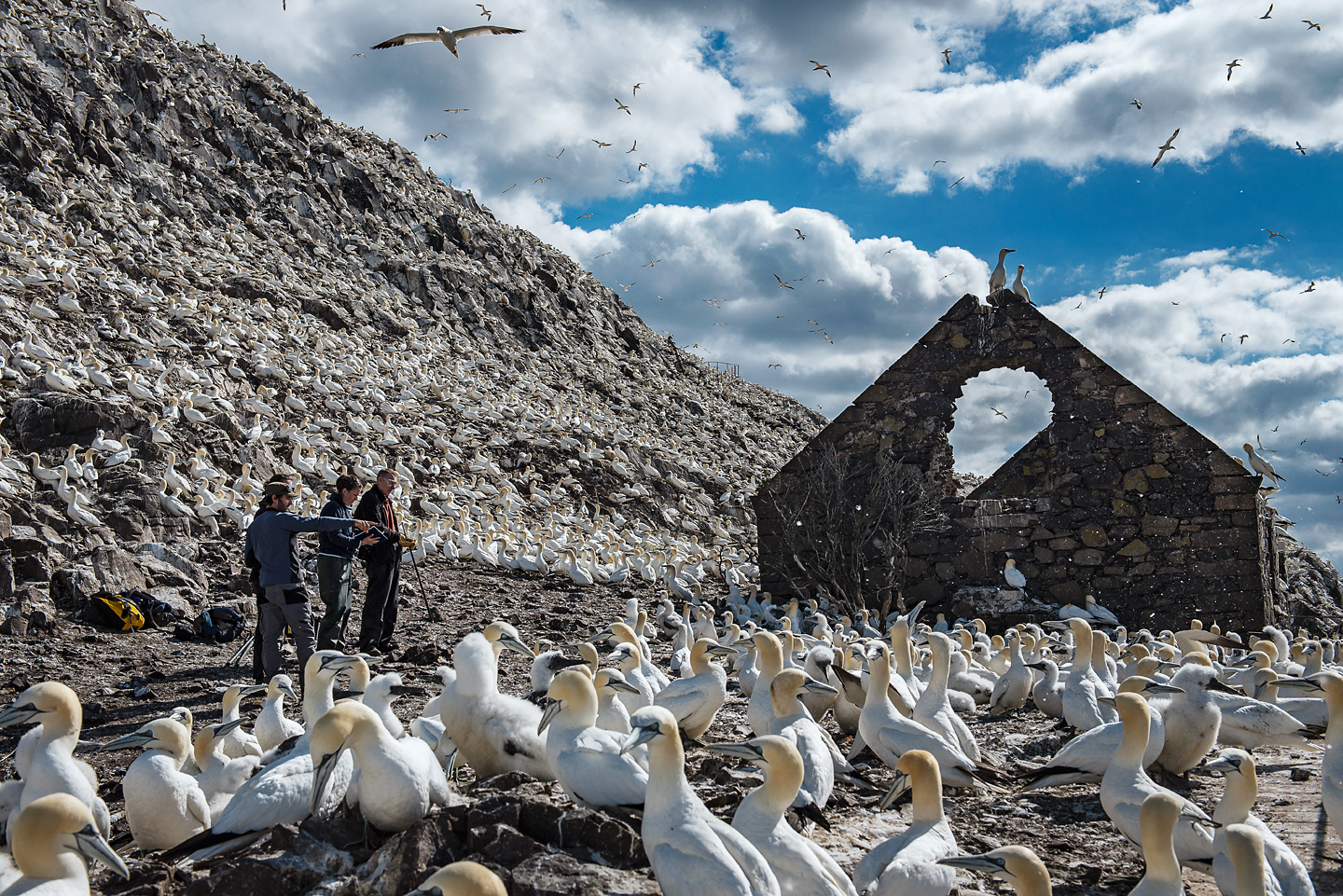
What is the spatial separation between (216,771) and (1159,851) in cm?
423

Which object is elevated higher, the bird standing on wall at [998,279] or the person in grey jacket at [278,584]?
the bird standing on wall at [998,279]

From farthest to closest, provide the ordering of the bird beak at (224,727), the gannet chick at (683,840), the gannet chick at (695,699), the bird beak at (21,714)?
1. the gannet chick at (695,699)
2. the bird beak at (224,727)
3. the bird beak at (21,714)
4. the gannet chick at (683,840)

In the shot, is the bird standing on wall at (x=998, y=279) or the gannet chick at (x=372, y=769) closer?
the gannet chick at (x=372, y=769)

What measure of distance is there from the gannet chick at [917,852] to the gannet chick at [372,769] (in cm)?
172

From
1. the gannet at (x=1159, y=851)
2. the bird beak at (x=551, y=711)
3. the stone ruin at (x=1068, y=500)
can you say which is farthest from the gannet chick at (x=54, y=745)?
the stone ruin at (x=1068, y=500)

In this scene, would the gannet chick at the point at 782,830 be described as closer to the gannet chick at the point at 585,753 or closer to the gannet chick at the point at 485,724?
the gannet chick at the point at 585,753

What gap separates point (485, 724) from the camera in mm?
4551

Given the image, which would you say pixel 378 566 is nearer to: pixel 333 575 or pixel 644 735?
pixel 333 575

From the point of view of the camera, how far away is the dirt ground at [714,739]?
424 centimetres

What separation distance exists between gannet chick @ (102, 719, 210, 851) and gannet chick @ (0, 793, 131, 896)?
1.25 m

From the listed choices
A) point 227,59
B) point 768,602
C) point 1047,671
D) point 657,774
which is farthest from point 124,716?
point 227,59

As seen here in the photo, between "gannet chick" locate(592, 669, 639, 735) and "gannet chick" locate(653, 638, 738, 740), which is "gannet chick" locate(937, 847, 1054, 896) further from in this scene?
"gannet chick" locate(653, 638, 738, 740)

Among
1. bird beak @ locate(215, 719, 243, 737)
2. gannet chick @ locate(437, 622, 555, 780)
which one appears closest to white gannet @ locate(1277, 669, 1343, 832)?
gannet chick @ locate(437, 622, 555, 780)

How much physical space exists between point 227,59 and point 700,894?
4878 cm
